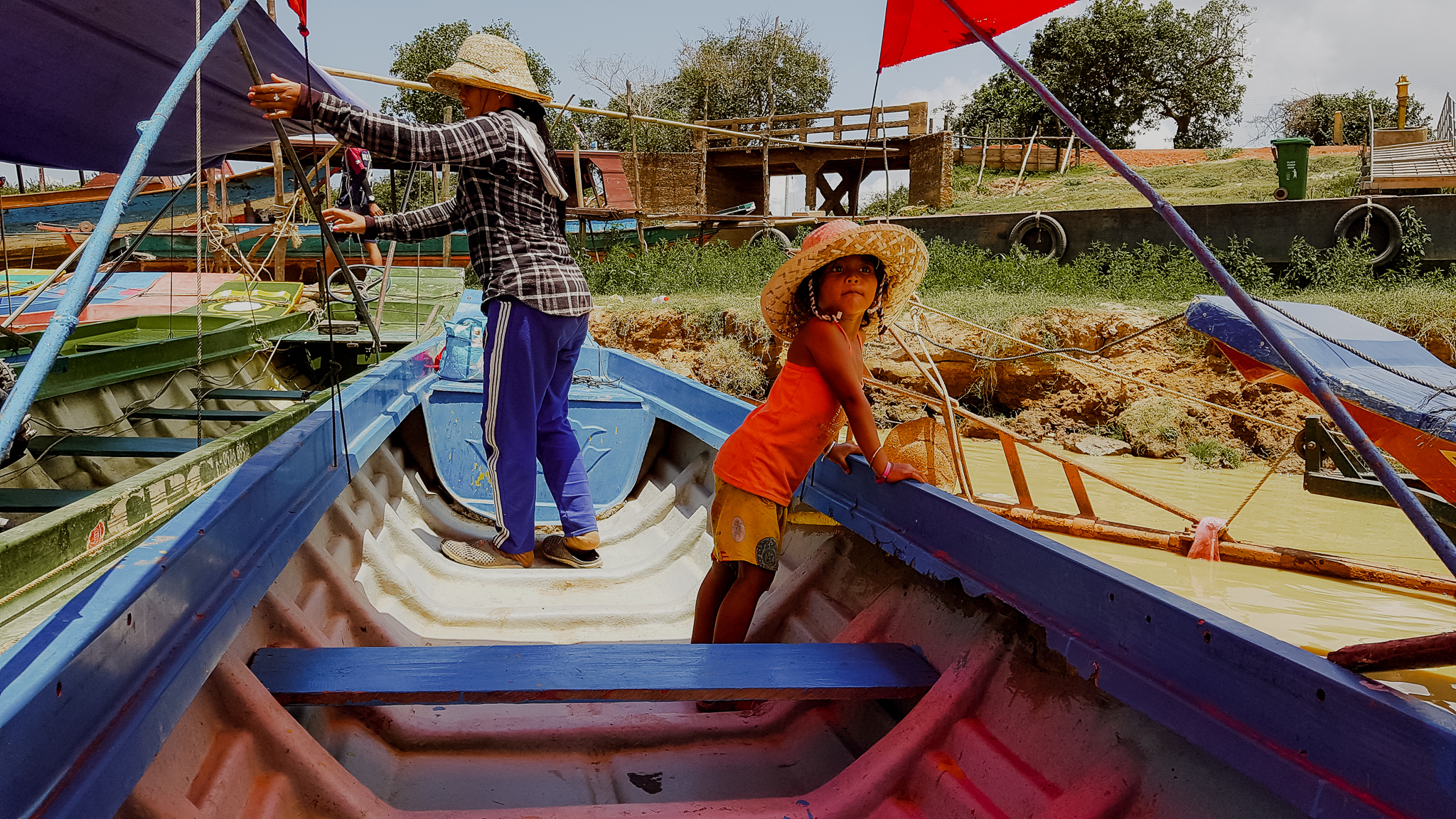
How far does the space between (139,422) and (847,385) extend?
3.37m

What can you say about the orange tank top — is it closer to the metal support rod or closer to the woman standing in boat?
the woman standing in boat

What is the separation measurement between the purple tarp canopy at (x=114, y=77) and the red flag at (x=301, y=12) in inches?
11.2

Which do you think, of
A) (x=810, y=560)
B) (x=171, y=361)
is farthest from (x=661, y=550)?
(x=171, y=361)

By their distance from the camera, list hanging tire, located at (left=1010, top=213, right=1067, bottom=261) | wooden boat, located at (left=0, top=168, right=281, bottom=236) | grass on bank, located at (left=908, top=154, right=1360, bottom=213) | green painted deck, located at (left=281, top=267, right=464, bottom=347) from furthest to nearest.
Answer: grass on bank, located at (left=908, top=154, right=1360, bottom=213)
wooden boat, located at (left=0, top=168, right=281, bottom=236)
hanging tire, located at (left=1010, top=213, right=1067, bottom=261)
green painted deck, located at (left=281, top=267, right=464, bottom=347)

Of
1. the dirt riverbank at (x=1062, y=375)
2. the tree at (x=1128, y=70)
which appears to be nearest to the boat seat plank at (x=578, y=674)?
the dirt riverbank at (x=1062, y=375)

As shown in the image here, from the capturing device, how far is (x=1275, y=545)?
210 inches

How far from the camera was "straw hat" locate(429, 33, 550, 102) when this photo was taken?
242 cm

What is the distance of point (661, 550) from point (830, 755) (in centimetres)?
133

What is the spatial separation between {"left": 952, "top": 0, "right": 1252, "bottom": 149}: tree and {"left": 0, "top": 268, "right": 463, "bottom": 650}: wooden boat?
24.0 metres

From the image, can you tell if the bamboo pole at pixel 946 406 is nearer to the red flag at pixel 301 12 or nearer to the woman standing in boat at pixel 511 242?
the woman standing in boat at pixel 511 242

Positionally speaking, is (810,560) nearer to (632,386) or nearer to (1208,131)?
(632,386)

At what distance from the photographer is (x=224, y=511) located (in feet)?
4.80

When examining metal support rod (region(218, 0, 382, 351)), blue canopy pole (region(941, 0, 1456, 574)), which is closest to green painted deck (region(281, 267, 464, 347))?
metal support rod (region(218, 0, 382, 351))

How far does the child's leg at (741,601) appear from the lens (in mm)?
2027
